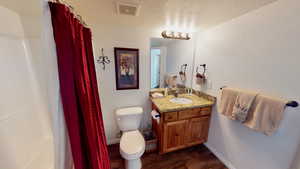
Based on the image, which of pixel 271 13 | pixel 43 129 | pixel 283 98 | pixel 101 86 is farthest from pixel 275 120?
pixel 43 129

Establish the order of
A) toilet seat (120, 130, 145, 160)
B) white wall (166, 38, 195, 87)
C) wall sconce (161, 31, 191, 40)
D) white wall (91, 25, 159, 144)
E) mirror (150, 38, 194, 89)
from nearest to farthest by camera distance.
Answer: toilet seat (120, 130, 145, 160) → white wall (91, 25, 159, 144) → wall sconce (161, 31, 191, 40) → mirror (150, 38, 194, 89) → white wall (166, 38, 195, 87)

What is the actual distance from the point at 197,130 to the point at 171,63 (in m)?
1.34

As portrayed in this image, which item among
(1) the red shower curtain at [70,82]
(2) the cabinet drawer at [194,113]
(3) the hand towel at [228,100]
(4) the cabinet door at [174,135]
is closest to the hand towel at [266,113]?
(3) the hand towel at [228,100]

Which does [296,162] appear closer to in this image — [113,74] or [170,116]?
[170,116]

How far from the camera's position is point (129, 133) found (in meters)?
1.66

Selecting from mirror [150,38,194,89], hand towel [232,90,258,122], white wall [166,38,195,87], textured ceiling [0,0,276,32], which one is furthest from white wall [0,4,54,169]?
hand towel [232,90,258,122]

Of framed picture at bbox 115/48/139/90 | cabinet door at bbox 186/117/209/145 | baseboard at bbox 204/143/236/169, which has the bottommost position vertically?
baseboard at bbox 204/143/236/169

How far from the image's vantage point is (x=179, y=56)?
2.22 meters

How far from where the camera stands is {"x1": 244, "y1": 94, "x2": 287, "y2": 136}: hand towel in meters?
0.96

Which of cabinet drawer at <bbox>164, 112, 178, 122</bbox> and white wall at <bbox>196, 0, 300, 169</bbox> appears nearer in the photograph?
white wall at <bbox>196, 0, 300, 169</bbox>

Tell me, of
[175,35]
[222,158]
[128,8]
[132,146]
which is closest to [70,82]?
[128,8]

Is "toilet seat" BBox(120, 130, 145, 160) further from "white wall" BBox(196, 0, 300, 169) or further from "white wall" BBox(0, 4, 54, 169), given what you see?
"white wall" BBox(196, 0, 300, 169)

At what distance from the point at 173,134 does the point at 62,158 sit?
1389 millimetres

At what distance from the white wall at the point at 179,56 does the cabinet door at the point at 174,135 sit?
968 mm
